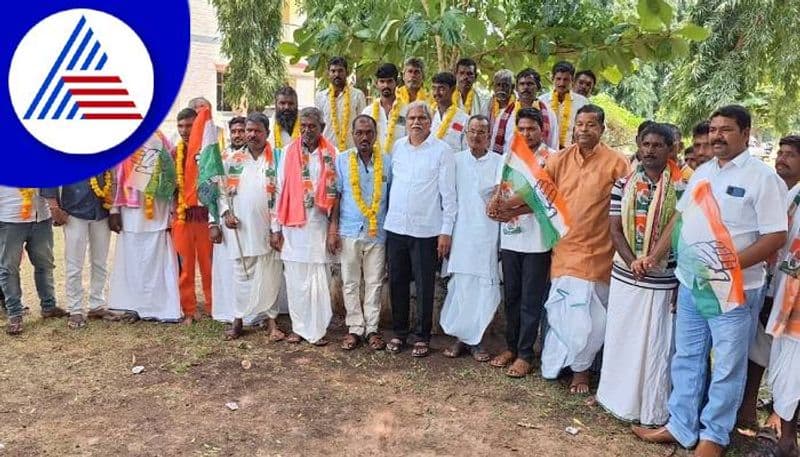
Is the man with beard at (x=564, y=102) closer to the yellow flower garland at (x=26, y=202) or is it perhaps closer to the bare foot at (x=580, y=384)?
the bare foot at (x=580, y=384)

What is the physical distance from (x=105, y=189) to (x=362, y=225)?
2219 mm

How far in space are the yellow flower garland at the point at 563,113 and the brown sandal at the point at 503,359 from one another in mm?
1909

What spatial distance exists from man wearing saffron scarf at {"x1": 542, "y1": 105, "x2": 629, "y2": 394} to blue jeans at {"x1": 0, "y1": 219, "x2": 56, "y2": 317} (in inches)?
161

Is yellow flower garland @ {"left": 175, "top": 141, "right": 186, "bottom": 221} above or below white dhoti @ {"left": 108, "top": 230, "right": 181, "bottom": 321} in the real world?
above

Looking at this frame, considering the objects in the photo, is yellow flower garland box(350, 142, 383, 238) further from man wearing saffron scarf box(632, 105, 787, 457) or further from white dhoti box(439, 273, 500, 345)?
man wearing saffron scarf box(632, 105, 787, 457)

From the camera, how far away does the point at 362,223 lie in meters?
4.91

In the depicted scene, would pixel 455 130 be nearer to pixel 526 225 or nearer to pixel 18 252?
pixel 526 225

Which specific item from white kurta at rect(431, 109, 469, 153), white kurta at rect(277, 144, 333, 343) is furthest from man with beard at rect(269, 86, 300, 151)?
white kurta at rect(431, 109, 469, 153)

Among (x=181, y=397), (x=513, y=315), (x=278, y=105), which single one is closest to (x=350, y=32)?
(x=278, y=105)

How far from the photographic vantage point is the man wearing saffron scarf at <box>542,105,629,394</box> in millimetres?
4082

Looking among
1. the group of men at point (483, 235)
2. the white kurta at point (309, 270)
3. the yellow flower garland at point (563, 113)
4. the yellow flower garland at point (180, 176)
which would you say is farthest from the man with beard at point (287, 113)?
the yellow flower garland at point (563, 113)

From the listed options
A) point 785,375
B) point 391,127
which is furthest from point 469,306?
point 785,375

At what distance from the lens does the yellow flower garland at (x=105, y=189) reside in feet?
17.4

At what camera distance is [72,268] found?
17.7 ft
